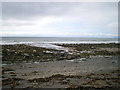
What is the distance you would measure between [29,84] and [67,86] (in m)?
2.27

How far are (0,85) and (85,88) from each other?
4903mm

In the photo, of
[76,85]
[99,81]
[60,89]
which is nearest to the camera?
[60,89]

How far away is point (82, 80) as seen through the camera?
29.5 feet

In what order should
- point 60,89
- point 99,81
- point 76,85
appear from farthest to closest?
point 99,81
point 76,85
point 60,89

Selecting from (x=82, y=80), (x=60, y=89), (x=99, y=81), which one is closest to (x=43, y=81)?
(x=60, y=89)

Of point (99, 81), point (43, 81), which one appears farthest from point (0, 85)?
point (99, 81)

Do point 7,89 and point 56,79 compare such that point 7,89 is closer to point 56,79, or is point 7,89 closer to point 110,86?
point 56,79

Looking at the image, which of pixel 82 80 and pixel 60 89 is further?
pixel 82 80

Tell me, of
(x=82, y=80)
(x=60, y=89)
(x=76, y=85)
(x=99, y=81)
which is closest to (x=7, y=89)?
(x=60, y=89)

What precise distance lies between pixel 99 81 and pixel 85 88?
1606 millimetres

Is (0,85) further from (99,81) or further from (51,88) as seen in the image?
(99,81)

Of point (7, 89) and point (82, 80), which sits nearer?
point (7, 89)

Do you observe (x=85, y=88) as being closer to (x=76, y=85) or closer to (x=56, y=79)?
(x=76, y=85)

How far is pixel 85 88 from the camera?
7.54 metres
